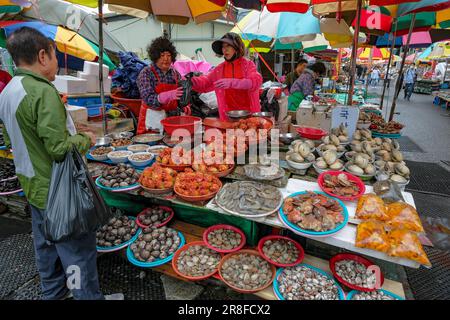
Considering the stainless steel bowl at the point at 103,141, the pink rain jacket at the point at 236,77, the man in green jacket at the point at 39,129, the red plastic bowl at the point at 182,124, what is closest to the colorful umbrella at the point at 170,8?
the pink rain jacket at the point at 236,77

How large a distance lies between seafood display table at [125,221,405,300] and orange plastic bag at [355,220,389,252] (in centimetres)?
60

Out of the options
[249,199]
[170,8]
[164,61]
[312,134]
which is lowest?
[249,199]

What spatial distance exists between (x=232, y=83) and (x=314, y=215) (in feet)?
7.56

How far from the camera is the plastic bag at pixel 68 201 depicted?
1.62 meters

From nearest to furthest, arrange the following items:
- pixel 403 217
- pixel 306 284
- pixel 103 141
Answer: pixel 403 217
pixel 306 284
pixel 103 141

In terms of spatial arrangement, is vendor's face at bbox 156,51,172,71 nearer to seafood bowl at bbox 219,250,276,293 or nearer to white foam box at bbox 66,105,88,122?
white foam box at bbox 66,105,88,122

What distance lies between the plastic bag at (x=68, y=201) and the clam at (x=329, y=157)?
6.78 feet

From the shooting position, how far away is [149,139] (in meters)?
3.27

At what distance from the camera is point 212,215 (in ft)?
8.71

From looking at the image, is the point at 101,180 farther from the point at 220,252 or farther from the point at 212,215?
the point at 220,252

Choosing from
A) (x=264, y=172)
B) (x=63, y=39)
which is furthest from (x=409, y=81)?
(x=63, y=39)

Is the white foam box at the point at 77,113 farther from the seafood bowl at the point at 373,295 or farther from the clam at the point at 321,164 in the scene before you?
the seafood bowl at the point at 373,295

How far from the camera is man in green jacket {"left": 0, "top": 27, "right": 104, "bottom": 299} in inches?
59.7

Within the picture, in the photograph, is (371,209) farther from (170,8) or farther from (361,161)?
(170,8)
